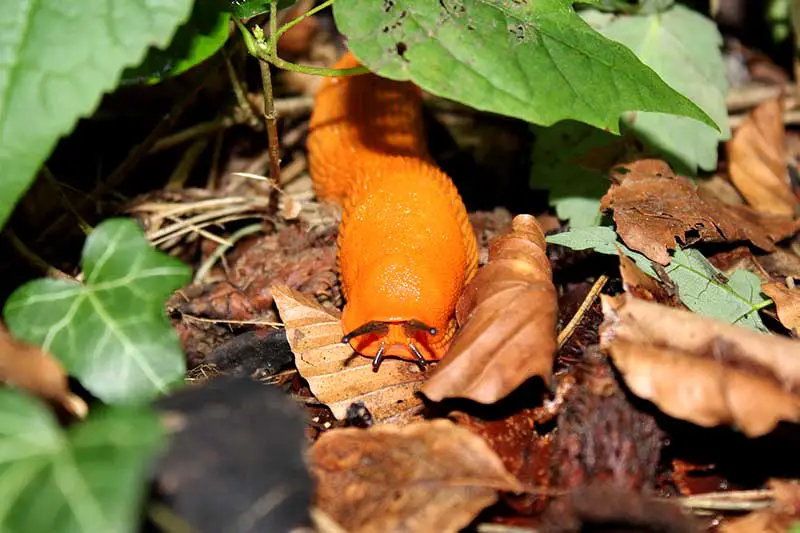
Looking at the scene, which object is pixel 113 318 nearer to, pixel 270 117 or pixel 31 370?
pixel 31 370

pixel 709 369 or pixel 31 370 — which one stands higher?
pixel 31 370

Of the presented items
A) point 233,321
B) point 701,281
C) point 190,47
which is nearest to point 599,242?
point 701,281

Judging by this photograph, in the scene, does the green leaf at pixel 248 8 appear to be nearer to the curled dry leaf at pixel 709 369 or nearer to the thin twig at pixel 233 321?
the thin twig at pixel 233 321

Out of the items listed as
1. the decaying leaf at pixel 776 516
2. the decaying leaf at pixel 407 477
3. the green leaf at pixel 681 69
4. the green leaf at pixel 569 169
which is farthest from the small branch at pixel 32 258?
the green leaf at pixel 681 69

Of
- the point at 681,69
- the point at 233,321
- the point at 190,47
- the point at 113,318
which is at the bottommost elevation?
the point at 233,321

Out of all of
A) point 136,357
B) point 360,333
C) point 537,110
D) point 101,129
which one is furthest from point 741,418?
point 101,129

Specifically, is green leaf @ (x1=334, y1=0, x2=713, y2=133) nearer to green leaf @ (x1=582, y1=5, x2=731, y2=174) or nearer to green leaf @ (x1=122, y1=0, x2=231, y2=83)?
green leaf @ (x1=122, y1=0, x2=231, y2=83)

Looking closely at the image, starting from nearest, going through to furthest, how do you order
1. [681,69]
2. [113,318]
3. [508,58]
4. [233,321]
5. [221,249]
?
1. [113,318]
2. [508,58]
3. [233,321]
4. [221,249]
5. [681,69]

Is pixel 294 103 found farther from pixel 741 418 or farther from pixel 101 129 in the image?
pixel 741 418
